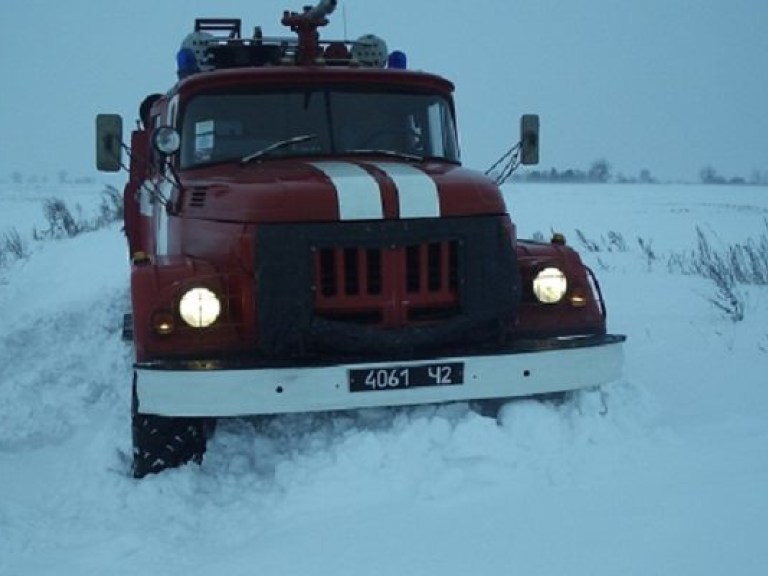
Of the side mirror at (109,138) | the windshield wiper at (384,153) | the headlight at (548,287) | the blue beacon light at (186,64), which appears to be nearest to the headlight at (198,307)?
the windshield wiper at (384,153)

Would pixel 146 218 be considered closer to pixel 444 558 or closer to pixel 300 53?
pixel 300 53

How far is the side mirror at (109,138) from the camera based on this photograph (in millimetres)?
5648

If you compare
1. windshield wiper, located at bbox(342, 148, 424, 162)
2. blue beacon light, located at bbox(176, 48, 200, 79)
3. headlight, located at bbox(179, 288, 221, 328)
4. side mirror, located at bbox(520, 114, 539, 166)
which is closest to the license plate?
headlight, located at bbox(179, 288, 221, 328)

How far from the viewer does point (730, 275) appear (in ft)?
33.9

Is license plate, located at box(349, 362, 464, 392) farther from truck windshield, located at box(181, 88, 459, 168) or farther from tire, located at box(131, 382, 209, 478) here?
truck windshield, located at box(181, 88, 459, 168)

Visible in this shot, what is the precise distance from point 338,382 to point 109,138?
8.06 ft

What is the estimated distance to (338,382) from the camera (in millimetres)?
4328

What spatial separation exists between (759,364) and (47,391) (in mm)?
4980

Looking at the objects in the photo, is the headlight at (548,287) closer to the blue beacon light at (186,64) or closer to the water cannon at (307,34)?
the water cannon at (307,34)

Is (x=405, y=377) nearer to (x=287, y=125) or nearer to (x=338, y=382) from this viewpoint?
(x=338, y=382)

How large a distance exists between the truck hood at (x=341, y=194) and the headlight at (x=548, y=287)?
46 centimetres

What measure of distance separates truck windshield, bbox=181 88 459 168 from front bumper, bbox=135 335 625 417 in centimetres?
167

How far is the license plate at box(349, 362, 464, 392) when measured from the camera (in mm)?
4359

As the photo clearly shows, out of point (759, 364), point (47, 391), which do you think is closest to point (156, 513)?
point (47, 391)
